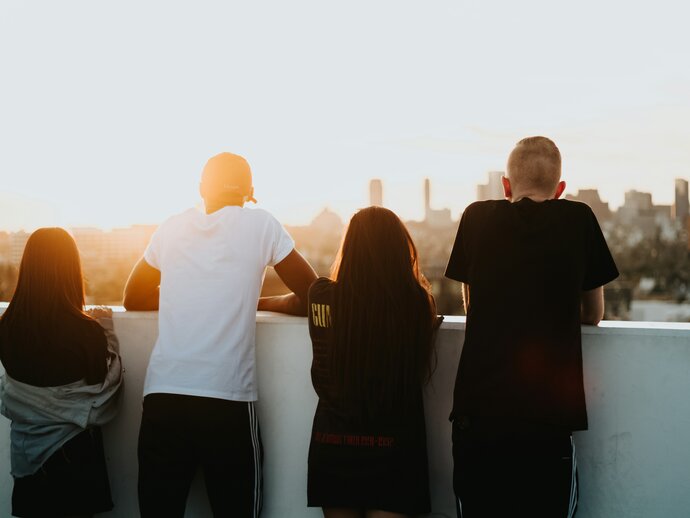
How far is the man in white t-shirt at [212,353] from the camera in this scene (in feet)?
9.05

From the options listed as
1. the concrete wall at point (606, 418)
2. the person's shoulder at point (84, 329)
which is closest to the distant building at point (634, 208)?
the concrete wall at point (606, 418)

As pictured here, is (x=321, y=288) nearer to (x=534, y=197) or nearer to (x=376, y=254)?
(x=376, y=254)

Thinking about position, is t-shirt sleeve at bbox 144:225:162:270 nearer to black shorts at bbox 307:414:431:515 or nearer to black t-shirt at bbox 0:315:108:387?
black t-shirt at bbox 0:315:108:387

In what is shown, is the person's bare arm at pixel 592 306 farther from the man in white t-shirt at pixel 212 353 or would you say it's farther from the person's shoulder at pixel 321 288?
the man in white t-shirt at pixel 212 353

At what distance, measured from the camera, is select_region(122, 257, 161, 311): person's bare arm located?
317 cm

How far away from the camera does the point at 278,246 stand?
2.87m

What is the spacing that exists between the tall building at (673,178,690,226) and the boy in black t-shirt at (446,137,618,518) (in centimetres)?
10901

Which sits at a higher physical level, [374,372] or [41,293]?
[41,293]

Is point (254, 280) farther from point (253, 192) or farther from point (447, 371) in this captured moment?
point (447, 371)

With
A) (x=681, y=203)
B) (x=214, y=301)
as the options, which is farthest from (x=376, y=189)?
(x=214, y=301)

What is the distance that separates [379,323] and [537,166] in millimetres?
771

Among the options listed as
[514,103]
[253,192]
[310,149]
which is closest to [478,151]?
[514,103]

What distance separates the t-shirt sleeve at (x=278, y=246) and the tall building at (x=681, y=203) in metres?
109

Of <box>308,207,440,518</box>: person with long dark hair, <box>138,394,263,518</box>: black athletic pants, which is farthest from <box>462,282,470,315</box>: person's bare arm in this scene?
<box>138,394,263,518</box>: black athletic pants
